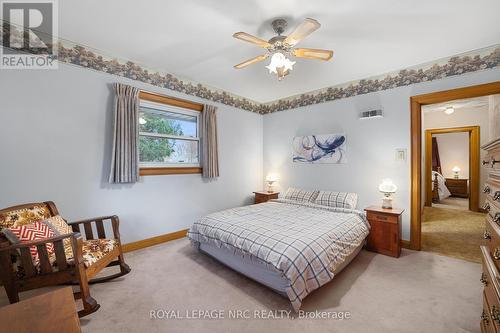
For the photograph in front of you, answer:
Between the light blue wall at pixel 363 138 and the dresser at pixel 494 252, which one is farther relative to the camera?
the light blue wall at pixel 363 138

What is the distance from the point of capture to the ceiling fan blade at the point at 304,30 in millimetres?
1707

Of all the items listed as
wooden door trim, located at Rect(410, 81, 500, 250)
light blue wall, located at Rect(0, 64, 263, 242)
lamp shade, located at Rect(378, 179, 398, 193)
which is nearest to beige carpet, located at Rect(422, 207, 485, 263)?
wooden door trim, located at Rect(410, 81, 500, 250)

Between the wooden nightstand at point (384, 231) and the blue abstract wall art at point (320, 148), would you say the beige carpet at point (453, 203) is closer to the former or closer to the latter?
the wooden nightstand at point (384, 231)

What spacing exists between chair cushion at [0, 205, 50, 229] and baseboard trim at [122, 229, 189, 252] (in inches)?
41.2

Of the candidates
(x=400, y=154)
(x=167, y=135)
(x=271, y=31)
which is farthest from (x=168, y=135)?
(x=400, y=154)

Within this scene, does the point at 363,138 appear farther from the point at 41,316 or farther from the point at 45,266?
the point at 45,266

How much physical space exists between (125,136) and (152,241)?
5.13ft

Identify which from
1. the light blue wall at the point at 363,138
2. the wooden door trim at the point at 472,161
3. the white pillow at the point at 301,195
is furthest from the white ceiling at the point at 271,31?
the wooden door trim at the point at 472,161

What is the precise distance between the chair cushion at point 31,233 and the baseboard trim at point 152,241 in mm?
1131

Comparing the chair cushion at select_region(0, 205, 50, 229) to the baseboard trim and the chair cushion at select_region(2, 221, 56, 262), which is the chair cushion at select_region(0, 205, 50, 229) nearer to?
the chair cushion at select_region(2, 221, 56, 262)

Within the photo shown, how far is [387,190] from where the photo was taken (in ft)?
10.3

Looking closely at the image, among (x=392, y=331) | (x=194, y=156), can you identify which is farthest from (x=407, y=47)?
(x=194, y=156)

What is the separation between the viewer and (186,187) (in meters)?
3.68

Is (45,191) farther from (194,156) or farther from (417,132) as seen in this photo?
(417,132)
